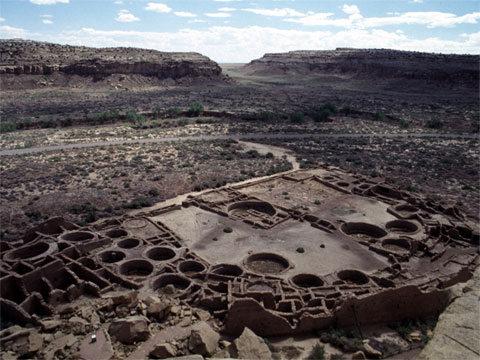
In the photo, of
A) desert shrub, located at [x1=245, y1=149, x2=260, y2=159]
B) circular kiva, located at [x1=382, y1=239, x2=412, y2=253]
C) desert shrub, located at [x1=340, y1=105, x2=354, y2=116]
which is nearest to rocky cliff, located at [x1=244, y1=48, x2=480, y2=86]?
desert shrub, located at [x1=340, y1=105, x2=354, y2=116]

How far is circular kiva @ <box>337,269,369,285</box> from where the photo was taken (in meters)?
22.3

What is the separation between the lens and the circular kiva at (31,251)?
72.5ft

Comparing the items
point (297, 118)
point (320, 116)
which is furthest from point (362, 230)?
point (320, 116)

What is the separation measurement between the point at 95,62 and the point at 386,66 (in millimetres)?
74329

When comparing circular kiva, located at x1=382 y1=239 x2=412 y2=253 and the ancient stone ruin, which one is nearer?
the ancient stone ruin

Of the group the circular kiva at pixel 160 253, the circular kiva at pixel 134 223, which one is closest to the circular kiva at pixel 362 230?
the circular kiva at pixel 160 253

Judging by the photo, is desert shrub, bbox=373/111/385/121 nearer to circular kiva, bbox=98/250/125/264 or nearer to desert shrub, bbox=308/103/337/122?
desert shrub, bbox=308/103/337/122

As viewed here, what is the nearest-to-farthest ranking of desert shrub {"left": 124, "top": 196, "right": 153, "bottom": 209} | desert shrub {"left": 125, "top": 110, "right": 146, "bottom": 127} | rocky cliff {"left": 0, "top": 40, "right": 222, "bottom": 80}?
desert shrub {"left": 124, "top": 196, "right": 153, "bottom": 209}
desert shrub {"left": 125, "top": 110, "right": 146, "bottom": 127}
rocky cliff {"left": 0, "top": 40, "right": 222, "bottom": 80}

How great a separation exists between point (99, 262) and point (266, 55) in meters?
169

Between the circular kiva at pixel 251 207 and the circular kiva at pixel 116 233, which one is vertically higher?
the circular kiva at pixel 251 207

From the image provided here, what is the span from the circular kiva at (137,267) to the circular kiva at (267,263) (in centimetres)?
500

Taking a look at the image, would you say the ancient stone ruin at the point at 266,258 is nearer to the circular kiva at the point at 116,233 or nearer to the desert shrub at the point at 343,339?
the circular kiva at the point at 116,233

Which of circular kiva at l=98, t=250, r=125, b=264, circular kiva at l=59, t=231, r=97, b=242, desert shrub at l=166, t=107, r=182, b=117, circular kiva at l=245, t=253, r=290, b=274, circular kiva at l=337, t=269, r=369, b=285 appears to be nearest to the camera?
circular kiva at l=337, t=269, r=369, b=285

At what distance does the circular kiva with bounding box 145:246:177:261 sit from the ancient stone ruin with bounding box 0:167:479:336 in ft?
0.19
